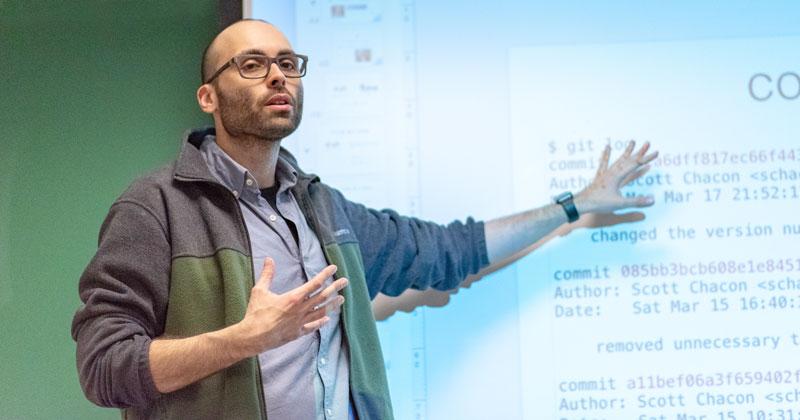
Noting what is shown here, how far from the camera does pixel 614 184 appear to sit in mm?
1896

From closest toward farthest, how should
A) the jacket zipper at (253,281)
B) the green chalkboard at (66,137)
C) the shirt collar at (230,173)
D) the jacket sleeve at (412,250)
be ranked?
the jacket zipper at (253,281) < the shirt collar at (230,173) < the jacket sleeve at (412,250) < the green chalkboard at (66,137)

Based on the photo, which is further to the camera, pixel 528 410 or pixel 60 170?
pixel 60 170

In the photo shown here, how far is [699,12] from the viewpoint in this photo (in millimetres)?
1990

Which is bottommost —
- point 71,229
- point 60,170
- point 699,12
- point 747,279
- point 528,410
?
point 528,410

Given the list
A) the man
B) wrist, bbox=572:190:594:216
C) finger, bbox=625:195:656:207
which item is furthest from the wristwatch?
the man

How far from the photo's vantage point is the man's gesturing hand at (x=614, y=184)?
1.89 m

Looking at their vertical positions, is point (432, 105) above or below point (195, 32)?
below

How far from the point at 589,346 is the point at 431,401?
37cm

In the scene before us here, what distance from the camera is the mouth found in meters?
1.54

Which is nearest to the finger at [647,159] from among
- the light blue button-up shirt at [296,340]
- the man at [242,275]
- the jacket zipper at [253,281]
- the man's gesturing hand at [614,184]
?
the man's gesturing hand at [614,184]

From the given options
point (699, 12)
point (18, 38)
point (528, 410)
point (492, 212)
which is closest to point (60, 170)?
point (18, 38)

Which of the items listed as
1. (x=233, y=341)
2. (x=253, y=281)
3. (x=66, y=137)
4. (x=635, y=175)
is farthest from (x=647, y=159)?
(x=66, y=137)

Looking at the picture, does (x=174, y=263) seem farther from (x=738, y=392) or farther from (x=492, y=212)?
(x=738, y=392)

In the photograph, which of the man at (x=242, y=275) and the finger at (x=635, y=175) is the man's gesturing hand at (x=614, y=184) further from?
the man at (x=242, y=275)
